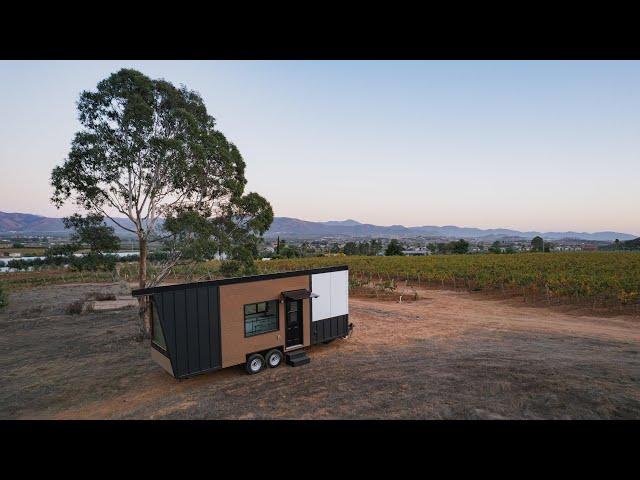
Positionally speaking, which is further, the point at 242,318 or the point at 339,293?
the point at 339,293

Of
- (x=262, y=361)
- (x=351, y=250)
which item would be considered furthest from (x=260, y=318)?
(x=351, y=250)

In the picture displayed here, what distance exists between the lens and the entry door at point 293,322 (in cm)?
1101

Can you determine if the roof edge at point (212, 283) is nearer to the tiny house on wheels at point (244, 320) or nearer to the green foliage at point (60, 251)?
the tiny house on wheels at point (244, 320)

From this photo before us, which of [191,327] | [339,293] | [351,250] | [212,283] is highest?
[212,283]

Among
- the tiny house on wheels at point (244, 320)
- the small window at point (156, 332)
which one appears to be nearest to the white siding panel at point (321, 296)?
the tiny house on wheels at point (244, 320)

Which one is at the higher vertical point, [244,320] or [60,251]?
[60,251]

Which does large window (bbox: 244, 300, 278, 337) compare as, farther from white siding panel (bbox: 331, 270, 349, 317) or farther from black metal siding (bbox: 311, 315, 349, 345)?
white siding panel (bbox: 331, 270, 349, 317)

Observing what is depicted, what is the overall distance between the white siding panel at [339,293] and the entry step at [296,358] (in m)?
2.04

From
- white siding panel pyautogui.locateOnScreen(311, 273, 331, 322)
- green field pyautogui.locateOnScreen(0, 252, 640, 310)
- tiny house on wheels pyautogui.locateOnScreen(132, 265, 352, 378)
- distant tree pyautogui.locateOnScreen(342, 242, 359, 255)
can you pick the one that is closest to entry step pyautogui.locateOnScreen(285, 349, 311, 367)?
tiny house on wheels pyautogui.locateOnScreen(132, 265, 352, 378)

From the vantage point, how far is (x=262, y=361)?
406 inches

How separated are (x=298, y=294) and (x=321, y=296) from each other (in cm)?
132

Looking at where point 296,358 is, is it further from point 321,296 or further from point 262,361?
point 321,296
